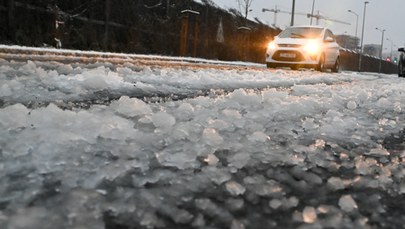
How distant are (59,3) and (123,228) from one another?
43.0 feet

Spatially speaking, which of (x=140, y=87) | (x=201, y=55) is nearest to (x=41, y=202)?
(x=140, y=87)

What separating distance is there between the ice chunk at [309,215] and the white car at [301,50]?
11.2m

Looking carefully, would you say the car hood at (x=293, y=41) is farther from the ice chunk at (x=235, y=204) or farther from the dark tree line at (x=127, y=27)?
the ice chunk at (x=235, y=204)

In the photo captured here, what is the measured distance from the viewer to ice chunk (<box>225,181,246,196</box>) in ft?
2.30

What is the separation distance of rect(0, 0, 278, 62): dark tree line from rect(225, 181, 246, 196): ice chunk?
10793 millimetres

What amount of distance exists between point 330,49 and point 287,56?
1.76m

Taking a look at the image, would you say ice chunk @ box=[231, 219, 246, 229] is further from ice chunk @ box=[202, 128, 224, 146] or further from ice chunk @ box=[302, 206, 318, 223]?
ice chunk @ box=[202, 128, 224, 146]

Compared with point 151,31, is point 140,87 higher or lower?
lower

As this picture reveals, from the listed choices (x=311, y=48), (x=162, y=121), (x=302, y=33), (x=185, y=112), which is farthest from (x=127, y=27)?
(x=162, y=121)

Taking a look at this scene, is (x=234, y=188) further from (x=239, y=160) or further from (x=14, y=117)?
(x=14, y=117)

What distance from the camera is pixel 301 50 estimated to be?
11555mm

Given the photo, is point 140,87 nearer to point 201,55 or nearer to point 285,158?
point 285,158

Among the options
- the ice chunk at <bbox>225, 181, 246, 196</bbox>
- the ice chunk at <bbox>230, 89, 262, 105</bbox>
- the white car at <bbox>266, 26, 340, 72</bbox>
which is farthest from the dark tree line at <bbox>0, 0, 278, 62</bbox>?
the ice chunk at <bbox>225, 181, 246, 196</bbox>

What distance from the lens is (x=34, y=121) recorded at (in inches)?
42.1
